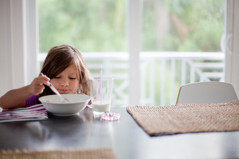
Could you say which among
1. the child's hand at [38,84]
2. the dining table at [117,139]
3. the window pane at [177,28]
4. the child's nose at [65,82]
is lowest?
the dining table at [117,139]

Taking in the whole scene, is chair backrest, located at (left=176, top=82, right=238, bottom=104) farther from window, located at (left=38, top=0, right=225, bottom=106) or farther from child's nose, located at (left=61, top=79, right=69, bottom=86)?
window, located at (left=38, top=0, right=225, bottom=106)

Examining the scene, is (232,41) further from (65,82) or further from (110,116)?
(110,116)

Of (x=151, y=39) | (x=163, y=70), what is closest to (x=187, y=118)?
(x=163, y=70)

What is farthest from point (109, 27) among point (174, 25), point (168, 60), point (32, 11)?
point (32, 11)

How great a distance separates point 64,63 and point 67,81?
0.10 meters

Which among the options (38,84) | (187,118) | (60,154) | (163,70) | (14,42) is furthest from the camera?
(163,70)

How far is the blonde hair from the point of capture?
155 cm

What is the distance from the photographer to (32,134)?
0.95 m

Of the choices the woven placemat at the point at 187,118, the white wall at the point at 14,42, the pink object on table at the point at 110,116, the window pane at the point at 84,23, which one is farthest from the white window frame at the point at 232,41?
the window pane at the point at 84,23

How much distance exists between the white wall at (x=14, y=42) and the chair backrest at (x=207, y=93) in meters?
1.37

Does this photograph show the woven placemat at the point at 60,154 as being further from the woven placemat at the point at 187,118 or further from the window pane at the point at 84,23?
the window pane at the point at 84,23

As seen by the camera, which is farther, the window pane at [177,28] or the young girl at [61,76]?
the window pane at [177,28]

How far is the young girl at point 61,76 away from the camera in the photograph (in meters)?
1.39

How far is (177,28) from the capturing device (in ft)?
16.4
